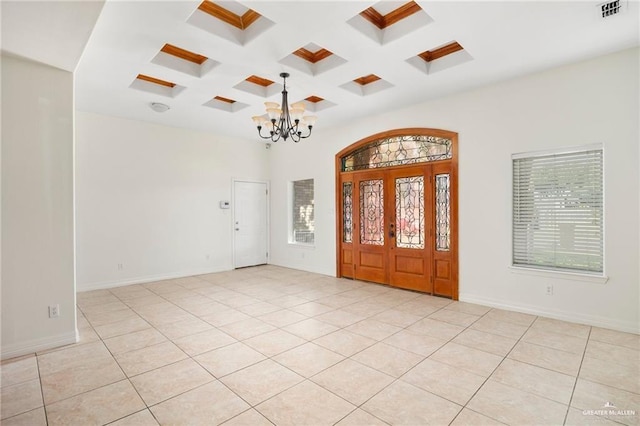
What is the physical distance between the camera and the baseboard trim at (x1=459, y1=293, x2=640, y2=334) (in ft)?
11.5

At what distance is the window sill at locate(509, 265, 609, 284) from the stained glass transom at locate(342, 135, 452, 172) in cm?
191

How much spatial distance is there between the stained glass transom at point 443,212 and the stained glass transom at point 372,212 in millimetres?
1049

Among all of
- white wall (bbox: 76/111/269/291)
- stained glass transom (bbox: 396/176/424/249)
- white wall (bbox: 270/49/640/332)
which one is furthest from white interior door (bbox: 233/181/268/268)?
stained glass transom (bbox: 396/176/424/249)

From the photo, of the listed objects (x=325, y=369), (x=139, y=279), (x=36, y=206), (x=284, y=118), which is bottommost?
(x=325, y=369)

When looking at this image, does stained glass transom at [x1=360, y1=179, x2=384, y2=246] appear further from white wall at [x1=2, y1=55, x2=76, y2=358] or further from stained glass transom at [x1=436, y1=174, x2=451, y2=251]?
white wall at [x1=2, y1=55, x2=76, y2=358]

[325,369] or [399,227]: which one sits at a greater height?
[399,227]

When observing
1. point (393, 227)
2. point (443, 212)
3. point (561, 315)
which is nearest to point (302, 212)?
point (393, 227)

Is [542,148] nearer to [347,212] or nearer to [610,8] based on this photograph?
[610,8]

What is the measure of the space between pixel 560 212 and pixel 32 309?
5.96 m

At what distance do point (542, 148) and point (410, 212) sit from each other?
203cm

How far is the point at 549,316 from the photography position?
3.97m

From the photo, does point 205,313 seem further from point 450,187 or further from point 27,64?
point 450,187

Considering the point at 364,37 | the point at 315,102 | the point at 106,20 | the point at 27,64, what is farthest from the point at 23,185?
the point at 315,102

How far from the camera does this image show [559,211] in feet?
12.9
